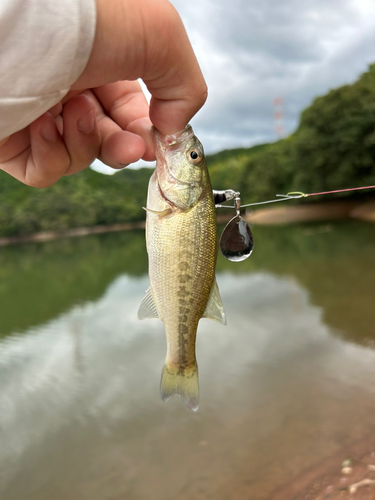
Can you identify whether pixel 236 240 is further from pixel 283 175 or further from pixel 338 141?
pixel 283 175

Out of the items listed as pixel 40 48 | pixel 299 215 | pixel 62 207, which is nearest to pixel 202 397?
pixel 40 48

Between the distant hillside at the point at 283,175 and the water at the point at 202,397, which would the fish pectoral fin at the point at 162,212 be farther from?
the distant hillside at the point at 283,175

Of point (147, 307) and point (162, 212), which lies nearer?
point (162, 212)

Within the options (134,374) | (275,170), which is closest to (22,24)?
(134,374)

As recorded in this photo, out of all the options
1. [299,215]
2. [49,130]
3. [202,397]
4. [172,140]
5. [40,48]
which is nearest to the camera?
[40,48]

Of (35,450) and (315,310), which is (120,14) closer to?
(35,450)

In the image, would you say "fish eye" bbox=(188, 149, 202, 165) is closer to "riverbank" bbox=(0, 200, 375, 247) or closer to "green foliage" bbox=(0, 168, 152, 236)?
"riverbank" bbox=(0, 200, 375, 247)

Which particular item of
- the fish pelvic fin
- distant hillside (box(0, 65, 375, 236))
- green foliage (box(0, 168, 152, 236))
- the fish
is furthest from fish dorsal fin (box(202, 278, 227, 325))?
green foliage (box(0, 168, 152, 236))
